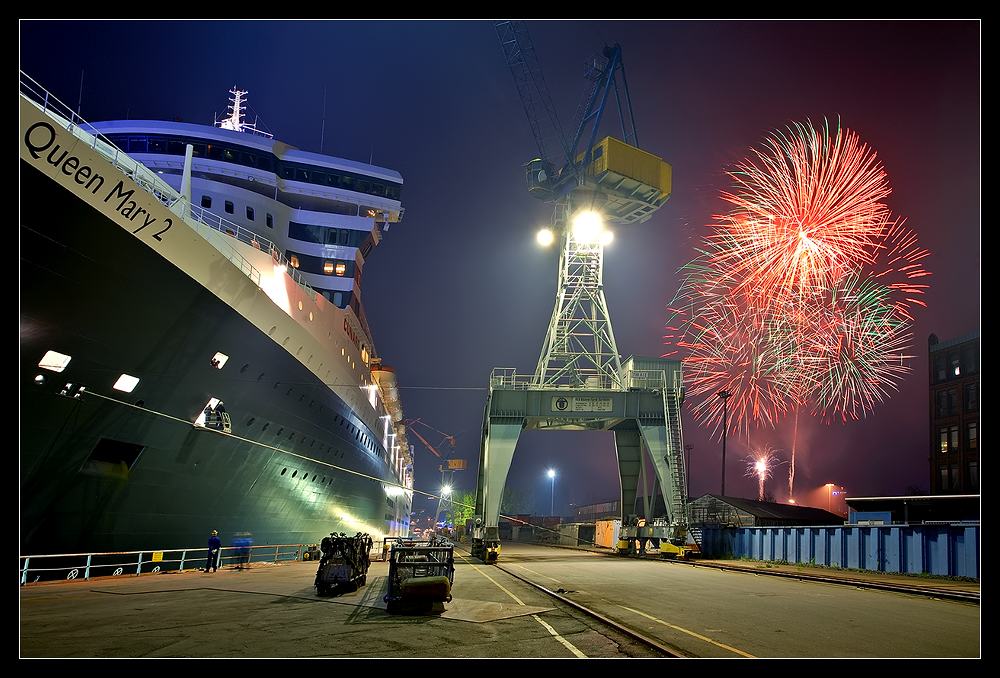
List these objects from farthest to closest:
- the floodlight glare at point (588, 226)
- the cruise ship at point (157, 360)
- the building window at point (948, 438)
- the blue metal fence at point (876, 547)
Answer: the building window at point (948, 438), the floodlight glare at point (588, 226), the blue metal fence at point (876, 547), the cruise ship at point (157, 360)

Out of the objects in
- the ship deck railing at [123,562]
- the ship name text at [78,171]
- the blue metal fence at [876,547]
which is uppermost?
the ship name text at [78,171]

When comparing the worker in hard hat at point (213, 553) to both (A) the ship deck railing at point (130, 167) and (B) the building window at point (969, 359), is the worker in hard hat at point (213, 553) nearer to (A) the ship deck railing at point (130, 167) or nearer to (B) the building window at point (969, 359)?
(A) the ship deck railing at point (130, 167)

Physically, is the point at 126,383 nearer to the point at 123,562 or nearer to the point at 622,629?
the point at 123,562

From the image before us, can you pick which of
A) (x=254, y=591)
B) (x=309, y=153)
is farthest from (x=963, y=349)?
(x=254, y=591)

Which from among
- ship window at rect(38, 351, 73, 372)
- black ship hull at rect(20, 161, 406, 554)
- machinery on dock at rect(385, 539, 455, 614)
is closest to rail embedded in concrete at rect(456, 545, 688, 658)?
machinery on dock at rect(385, 539, 455, 614)

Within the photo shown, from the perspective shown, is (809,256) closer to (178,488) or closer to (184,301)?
(184,301)

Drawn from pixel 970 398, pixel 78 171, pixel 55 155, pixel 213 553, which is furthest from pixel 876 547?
pixel 970 398

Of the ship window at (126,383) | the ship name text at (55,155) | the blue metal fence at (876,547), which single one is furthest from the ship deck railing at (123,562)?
the blue metal fence at (876,547)
